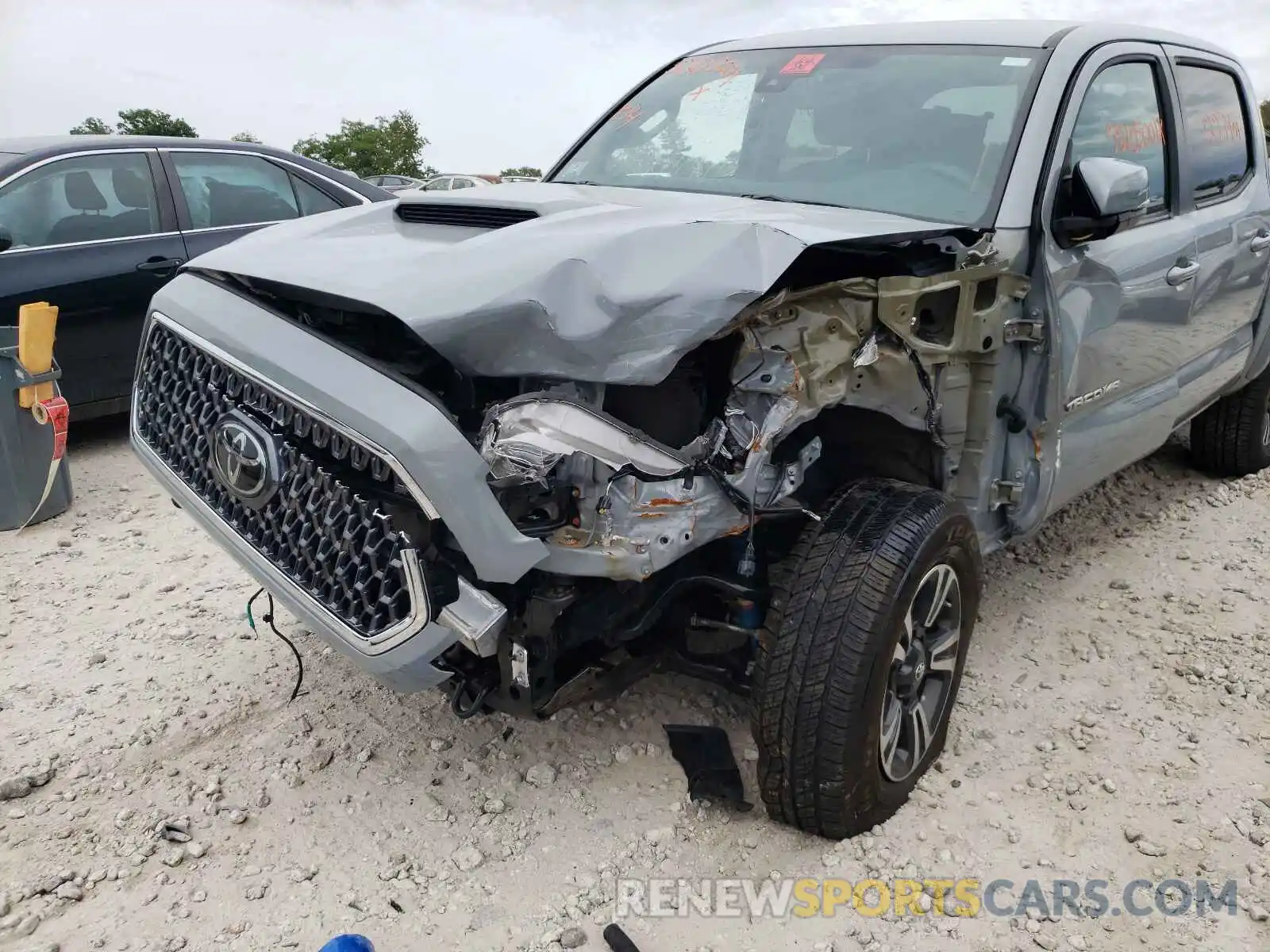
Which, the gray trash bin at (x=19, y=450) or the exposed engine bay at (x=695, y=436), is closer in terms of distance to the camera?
the exposed engine bay at (x=695, y=436)

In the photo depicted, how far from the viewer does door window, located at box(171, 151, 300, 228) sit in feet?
17.7

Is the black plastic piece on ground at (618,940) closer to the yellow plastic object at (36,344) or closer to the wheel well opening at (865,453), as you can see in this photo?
the wheel well opening at (865,453)

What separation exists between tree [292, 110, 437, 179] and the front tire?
51.7m

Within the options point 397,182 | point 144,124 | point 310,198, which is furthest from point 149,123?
point 310,198

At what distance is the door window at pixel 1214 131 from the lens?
3547 mm

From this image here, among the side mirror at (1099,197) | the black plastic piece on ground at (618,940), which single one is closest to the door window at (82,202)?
the black plastic piece on ground at (618,940)

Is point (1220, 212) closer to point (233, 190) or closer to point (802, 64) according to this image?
point (802, 64)

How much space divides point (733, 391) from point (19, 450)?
3549mm

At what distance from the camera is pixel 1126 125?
317cm

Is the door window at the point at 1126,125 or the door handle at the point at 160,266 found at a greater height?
the door window at the point at 1126,125

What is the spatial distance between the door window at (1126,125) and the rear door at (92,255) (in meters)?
4.43

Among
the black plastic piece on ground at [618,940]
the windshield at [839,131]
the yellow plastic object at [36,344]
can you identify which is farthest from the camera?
the yellow plastic object at [36,344]

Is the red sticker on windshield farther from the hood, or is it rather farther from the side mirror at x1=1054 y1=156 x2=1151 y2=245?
the hood

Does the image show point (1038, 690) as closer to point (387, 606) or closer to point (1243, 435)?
point (387, 606)
